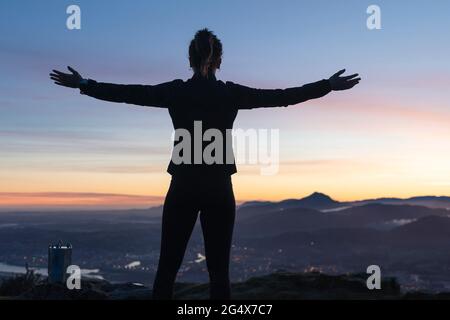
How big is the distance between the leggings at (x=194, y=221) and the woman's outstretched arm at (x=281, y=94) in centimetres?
91

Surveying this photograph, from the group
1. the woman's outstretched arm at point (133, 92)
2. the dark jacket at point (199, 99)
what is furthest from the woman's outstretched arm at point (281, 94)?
the woman's outstretched arm at point (133, 92)

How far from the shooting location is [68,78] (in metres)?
6.66

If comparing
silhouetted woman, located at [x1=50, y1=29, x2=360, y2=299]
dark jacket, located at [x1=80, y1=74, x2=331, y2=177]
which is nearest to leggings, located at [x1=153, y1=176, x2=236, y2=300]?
silhouetted woman, located at [x1=50, y1=29, x2=360, y2=299]

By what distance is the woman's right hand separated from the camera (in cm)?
664

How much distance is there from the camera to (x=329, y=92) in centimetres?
683

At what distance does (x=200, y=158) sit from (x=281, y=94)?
1193 mm

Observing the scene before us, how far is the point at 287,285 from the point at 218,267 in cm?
656

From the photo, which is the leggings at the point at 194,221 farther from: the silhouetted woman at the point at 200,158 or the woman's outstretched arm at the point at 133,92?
the woman's outstretched arm at the point at 133,92

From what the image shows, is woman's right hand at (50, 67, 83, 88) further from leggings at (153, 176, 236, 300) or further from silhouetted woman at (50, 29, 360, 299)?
leggings at (153, 176, 236, 300)

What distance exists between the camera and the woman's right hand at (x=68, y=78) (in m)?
6.64

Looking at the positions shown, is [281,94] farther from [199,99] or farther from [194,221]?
[194,221]
